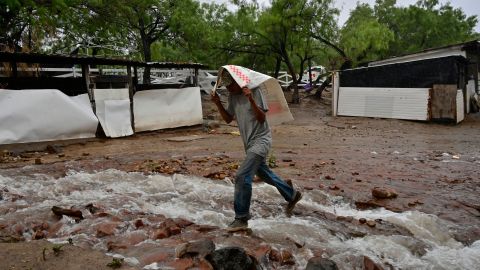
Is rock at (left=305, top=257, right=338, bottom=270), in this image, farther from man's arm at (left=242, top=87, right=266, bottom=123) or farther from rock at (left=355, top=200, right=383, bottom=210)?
rock at (left=355, top=200, right=383, bottom=210)

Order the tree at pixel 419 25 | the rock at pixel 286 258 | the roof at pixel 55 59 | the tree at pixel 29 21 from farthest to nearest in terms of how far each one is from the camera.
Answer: the tree at pixel 419 25
the tree at pixel 29 21
the roof at pixel 55 59
the rock at pixel 286 258

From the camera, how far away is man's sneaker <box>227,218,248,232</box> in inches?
175

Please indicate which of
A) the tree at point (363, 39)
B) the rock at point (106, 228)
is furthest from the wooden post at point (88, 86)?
the tree at point (363, 39)

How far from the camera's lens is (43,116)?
10.5 meters

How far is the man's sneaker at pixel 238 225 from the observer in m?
4.44

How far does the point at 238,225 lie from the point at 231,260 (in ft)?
3.30

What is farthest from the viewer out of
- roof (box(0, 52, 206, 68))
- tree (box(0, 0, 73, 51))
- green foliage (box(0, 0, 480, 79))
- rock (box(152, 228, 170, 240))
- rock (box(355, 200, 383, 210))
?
green foliage (box(0, 0, 480, 79))

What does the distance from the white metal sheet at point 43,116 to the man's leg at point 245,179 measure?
25.3 ft

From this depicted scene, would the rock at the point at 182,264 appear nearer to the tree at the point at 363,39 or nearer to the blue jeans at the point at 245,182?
the blue jeans at the point at 245,182

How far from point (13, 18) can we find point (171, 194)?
11.4 metres

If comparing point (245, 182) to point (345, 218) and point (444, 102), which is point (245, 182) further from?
point (444, 102)

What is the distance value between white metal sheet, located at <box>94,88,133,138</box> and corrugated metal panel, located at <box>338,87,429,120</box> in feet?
36.4

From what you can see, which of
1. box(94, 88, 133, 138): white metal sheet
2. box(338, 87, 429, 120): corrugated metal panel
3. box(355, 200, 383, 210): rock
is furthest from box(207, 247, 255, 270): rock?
box(338, 87, 429, 120): corrugated metal panel

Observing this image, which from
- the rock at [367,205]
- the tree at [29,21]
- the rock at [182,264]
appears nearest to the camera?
the rock at [182,264]
